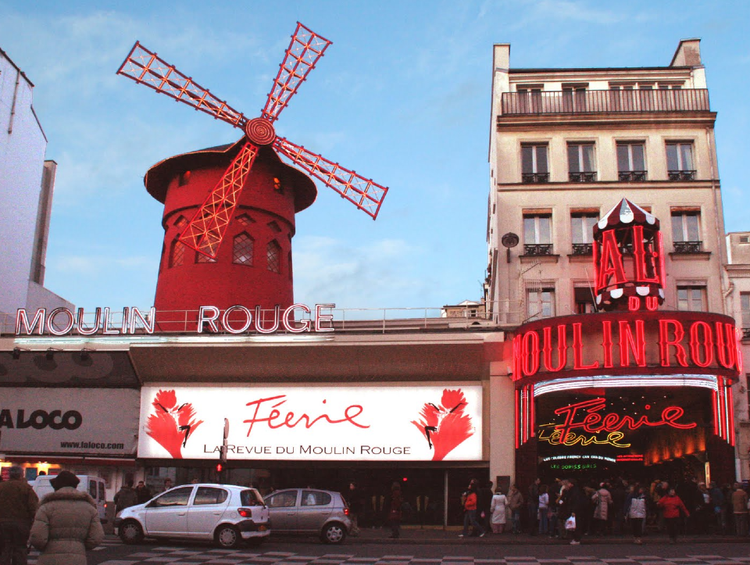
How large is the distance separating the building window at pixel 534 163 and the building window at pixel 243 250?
7.22 meters

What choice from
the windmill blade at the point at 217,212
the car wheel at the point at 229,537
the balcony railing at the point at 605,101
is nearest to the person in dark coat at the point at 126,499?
the car wheel at the point at 229,537

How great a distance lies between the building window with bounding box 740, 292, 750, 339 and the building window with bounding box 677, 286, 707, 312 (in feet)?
2.72

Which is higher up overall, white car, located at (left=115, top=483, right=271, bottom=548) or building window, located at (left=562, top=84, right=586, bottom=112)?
building window, located at (left=562, top=84, right=586, bottom=112)

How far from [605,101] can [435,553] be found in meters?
12.1

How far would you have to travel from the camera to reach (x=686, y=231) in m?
19.0

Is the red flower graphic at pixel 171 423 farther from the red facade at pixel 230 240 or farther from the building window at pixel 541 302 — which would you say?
the building window at pixel 541 302

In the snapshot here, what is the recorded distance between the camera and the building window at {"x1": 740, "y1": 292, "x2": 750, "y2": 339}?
1828cm

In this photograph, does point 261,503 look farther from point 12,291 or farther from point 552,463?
point 12,291

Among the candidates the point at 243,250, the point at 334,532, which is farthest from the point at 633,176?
the point at 334,532

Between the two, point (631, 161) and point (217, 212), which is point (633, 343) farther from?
point (217, 212)

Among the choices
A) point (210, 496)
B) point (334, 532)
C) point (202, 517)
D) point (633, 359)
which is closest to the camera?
point (202, 517)

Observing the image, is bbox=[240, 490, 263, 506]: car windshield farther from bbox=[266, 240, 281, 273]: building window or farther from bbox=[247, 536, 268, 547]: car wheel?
bbox=[266, 240, 281, 273]: building window

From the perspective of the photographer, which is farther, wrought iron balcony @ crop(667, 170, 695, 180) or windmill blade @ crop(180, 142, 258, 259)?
windmill blade @ crop(180, 142, 258, 259)

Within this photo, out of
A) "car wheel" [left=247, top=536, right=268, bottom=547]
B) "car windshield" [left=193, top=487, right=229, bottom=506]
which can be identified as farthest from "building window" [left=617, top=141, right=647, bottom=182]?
"car windshield" [left=193, top=487, right=229, bottom=506]
